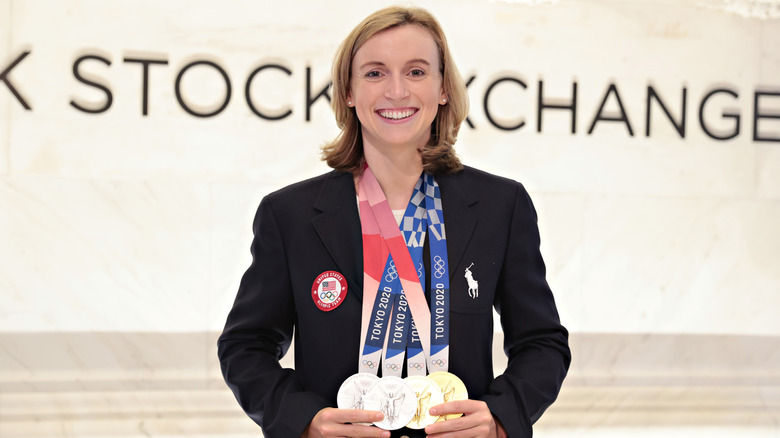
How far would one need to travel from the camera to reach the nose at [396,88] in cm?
228

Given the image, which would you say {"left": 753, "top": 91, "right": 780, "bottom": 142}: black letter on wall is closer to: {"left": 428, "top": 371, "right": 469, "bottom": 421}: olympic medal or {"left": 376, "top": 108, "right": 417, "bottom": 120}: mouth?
{"left": 376, "top": 108, "right": 417, "bottom": 120}: mouth

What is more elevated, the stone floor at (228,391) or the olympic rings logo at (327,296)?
the olympic rings logo at (327,296)

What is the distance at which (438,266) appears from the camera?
224cm

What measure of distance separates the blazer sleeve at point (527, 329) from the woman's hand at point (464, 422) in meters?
0.09

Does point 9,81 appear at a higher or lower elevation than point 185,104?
higher

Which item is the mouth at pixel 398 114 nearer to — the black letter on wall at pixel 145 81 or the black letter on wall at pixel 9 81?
the black letter on wall at pixel 145 81

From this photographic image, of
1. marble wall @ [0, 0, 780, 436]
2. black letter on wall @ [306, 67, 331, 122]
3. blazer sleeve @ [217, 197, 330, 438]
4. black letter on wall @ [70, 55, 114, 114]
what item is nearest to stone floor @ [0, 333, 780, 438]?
marble wall @ [0, 0, 780, 436]

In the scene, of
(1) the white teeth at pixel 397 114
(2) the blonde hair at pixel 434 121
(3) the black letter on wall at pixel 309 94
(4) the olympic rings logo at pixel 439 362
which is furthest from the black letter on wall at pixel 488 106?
(4) the olympic rings logo at pixel 439 362

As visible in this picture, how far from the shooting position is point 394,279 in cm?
226

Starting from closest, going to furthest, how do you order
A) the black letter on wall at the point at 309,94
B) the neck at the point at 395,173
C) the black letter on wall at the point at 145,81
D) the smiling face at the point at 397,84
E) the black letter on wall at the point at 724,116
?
the smiling face at the point at 397,84
the neck at the point at 395,173
the black letter on wall at the point at 145,81
the black letter on wall at the point at 309,94
the black letter on wall at the point at 724,116

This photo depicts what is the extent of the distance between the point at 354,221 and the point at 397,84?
16.0 inches

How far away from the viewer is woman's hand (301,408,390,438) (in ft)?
6.65

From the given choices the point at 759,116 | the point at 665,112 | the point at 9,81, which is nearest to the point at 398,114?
the point at 9,81

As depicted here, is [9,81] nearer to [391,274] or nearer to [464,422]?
[391,274]
